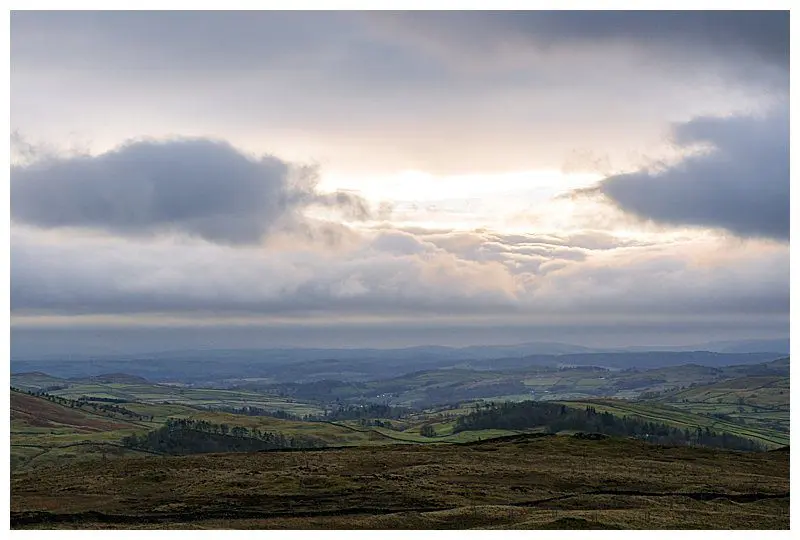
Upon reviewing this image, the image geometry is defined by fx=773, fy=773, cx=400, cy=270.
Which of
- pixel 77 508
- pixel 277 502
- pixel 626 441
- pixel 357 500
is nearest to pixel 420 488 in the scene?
pixel 357 500

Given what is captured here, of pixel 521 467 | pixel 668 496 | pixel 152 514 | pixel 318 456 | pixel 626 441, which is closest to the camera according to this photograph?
pixel 152 514

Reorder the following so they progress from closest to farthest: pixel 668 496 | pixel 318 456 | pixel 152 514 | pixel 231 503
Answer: pixel 152 514
pixel 231 503
pixel 668 496
pixel 318 456

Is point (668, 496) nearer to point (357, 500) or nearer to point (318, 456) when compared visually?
point (357, 500)

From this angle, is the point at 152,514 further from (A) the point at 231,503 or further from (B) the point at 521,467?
(B) the point at 521,467

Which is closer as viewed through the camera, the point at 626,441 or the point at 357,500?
the point at 357,500
